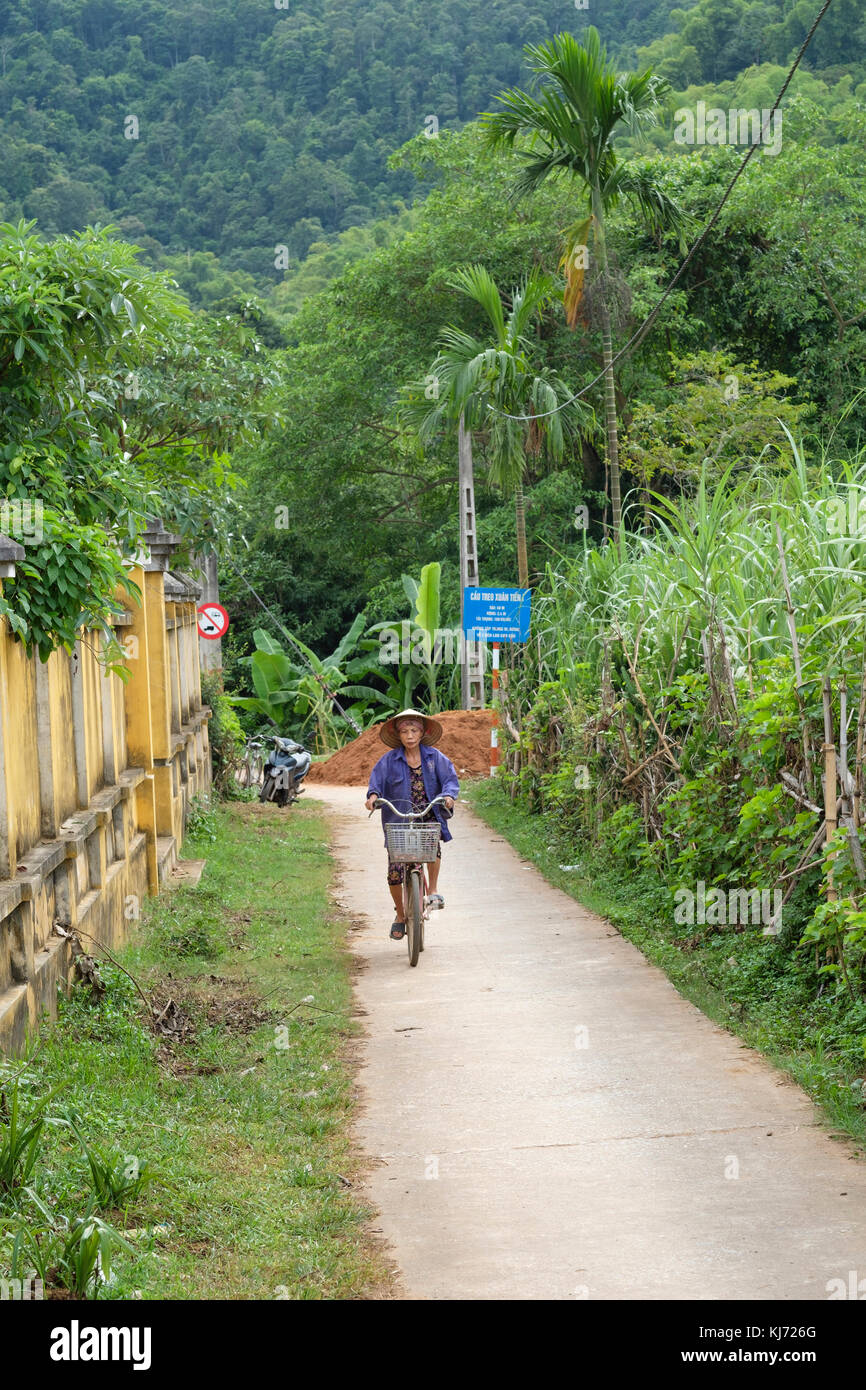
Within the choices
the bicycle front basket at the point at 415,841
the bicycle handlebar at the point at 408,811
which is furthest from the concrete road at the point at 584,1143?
the bicycle handlebar at the point at 408,811

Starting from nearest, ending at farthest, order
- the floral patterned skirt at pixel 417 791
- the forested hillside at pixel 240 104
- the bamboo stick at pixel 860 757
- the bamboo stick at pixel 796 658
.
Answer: the bamboo stick at pixel 860 757 → the bamboo stick at pixel 796 658 → the floral patterned skirt at pixel 417 791 → the forested hillside at pixel 240 104

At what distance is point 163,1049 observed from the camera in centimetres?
702

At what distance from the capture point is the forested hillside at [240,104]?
54.3 m

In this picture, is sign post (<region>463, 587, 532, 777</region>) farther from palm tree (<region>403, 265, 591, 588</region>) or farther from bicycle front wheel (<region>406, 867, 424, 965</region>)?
bicycle front wheel (<region>406, 867, 424, 965</region>)

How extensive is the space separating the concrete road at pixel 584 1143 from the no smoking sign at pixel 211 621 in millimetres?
11131

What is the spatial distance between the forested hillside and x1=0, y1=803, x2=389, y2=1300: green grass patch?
4050 cm

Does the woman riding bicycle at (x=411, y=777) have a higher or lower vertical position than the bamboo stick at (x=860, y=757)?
lower

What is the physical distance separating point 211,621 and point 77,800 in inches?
485

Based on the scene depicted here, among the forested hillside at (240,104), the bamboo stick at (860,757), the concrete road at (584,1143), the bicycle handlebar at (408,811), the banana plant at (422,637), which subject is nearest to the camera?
the concrete road at (584,1143)

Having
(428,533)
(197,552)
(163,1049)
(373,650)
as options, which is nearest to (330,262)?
(428,533)

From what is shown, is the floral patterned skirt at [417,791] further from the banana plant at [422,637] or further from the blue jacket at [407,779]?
the banana plant at [422,637]

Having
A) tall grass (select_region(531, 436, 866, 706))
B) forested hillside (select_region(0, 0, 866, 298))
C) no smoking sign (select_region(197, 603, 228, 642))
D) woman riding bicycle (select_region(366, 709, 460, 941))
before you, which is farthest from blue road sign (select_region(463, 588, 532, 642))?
forested hillside (select_region(0, 0, 866, 298))

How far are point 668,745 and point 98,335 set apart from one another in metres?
4.70
